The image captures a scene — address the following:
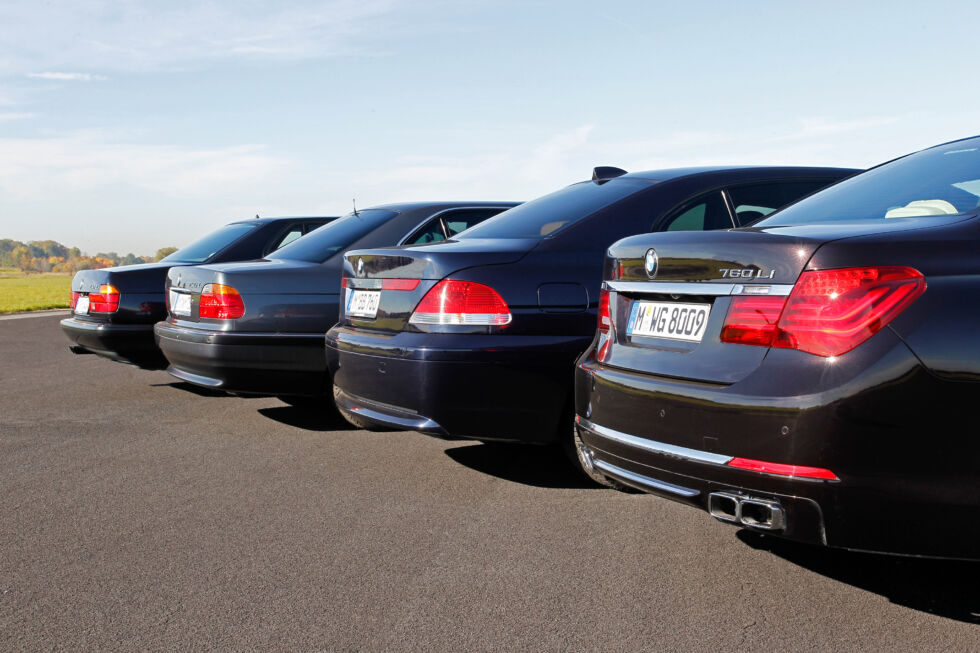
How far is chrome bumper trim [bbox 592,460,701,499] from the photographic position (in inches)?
113

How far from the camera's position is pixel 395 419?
14.5 ft

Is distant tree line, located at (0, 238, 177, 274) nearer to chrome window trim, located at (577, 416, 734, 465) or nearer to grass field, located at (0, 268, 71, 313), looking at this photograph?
grass field, located at (0, 268, 71, 313)

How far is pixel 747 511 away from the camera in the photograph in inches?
107

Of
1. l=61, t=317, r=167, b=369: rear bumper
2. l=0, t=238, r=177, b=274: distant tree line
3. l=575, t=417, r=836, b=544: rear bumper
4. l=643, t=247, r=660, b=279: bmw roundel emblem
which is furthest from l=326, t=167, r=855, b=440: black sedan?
l=0, t=238, r=177, b=274: distant tree line

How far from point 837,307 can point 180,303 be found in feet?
16.7

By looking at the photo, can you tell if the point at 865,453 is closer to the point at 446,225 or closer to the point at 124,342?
the point at 446,225

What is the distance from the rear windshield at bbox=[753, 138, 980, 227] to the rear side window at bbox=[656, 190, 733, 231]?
0.92 meters

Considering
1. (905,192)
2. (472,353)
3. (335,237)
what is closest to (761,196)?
(905,192)

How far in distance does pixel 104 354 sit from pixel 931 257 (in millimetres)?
6831

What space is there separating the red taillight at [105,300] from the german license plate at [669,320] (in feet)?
18.3

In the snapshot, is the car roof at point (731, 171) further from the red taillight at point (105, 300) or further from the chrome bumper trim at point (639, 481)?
the red taillight at point (105, 300)

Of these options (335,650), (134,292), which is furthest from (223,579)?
(134,292)

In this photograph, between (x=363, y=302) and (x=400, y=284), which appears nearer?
(x=400, y=284)

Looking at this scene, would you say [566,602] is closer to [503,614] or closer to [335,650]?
[503,614]
